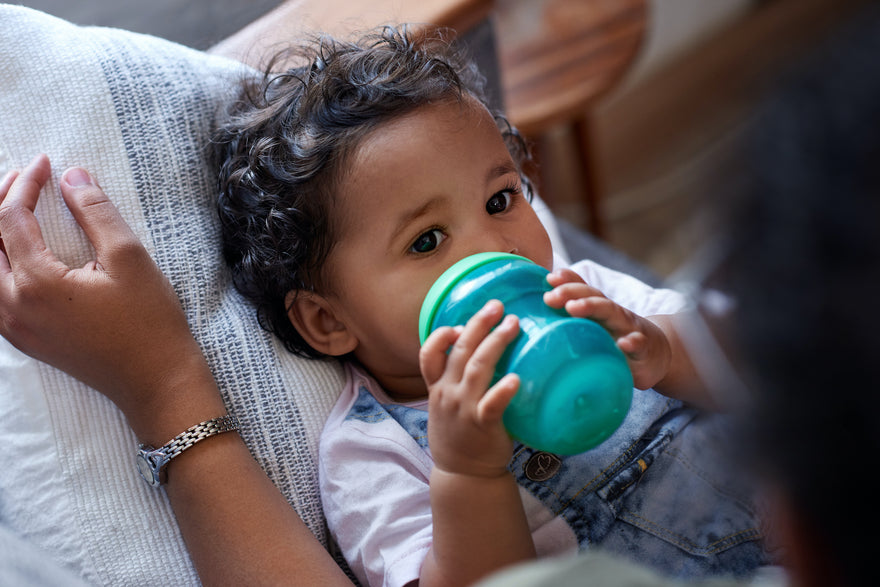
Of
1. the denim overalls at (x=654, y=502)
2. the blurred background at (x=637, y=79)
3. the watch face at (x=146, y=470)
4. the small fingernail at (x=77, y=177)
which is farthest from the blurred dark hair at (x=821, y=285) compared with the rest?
the blurred background at (x=637, y=79)

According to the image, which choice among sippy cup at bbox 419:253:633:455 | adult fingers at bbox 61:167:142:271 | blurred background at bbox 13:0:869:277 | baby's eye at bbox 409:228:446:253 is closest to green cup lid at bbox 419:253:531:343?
sippy cup at bbox 419:253:633:455

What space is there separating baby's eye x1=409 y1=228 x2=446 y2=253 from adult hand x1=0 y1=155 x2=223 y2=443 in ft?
0.91

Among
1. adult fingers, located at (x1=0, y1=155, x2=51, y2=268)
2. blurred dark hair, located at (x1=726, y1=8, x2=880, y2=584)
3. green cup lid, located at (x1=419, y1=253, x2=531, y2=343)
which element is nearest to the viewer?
blurred dark hair, located at (x1=726, y1=8, x2=880, y2=584)

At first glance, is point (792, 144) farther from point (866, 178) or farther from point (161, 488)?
point (161, 488)

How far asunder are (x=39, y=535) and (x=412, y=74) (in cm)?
68

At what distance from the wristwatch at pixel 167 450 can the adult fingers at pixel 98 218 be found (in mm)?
199

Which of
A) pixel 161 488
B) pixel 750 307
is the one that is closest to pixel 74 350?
pixel 161 488

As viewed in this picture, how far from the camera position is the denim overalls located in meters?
0.85

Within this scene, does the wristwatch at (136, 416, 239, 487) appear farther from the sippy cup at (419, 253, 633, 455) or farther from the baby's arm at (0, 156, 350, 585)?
the sippy cup at (419, 253, 633, 455)

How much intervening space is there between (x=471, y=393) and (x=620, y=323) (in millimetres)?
194

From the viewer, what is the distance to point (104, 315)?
80 centimetres

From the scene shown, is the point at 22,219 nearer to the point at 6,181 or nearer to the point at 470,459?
the point at 6,181

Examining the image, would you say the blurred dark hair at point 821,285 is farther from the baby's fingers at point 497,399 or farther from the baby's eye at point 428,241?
the baby's eye at point 428,241

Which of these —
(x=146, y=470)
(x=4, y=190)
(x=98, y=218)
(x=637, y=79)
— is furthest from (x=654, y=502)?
(x=637, y=79)
